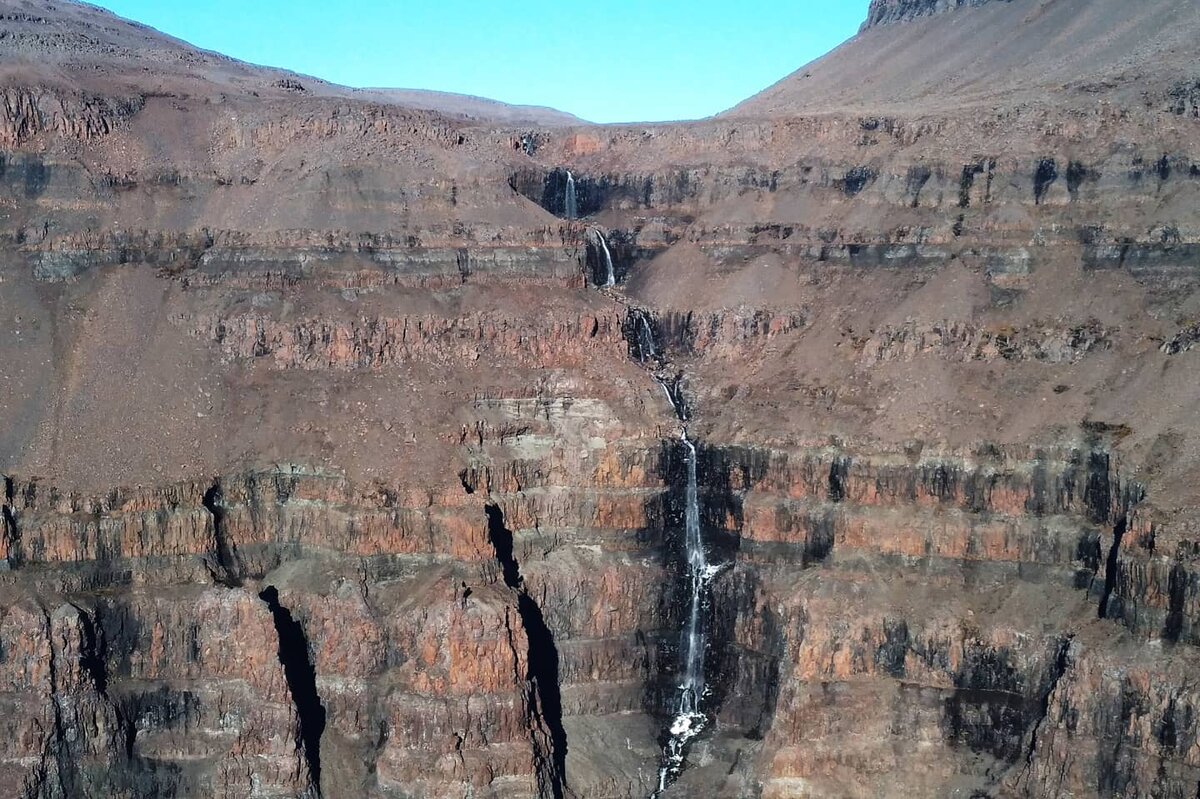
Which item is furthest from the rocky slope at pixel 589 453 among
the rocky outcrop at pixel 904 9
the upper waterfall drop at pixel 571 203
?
the rocky outcrop at pixel 904 9

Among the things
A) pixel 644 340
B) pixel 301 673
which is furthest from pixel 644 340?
pixel 301 673

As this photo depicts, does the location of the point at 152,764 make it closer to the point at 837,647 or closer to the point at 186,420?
the point at 186,420

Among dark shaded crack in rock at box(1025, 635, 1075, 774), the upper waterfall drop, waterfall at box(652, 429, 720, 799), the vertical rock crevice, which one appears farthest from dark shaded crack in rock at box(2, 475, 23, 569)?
dark shaded crack in rock at box(1025, 635, 1075, 774)

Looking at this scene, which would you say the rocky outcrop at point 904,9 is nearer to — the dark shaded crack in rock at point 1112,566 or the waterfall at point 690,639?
the waterfall at point 690,639

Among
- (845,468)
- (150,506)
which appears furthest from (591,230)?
(150,506)

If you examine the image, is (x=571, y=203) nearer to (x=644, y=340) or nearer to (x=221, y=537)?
(x=644, y=340)
